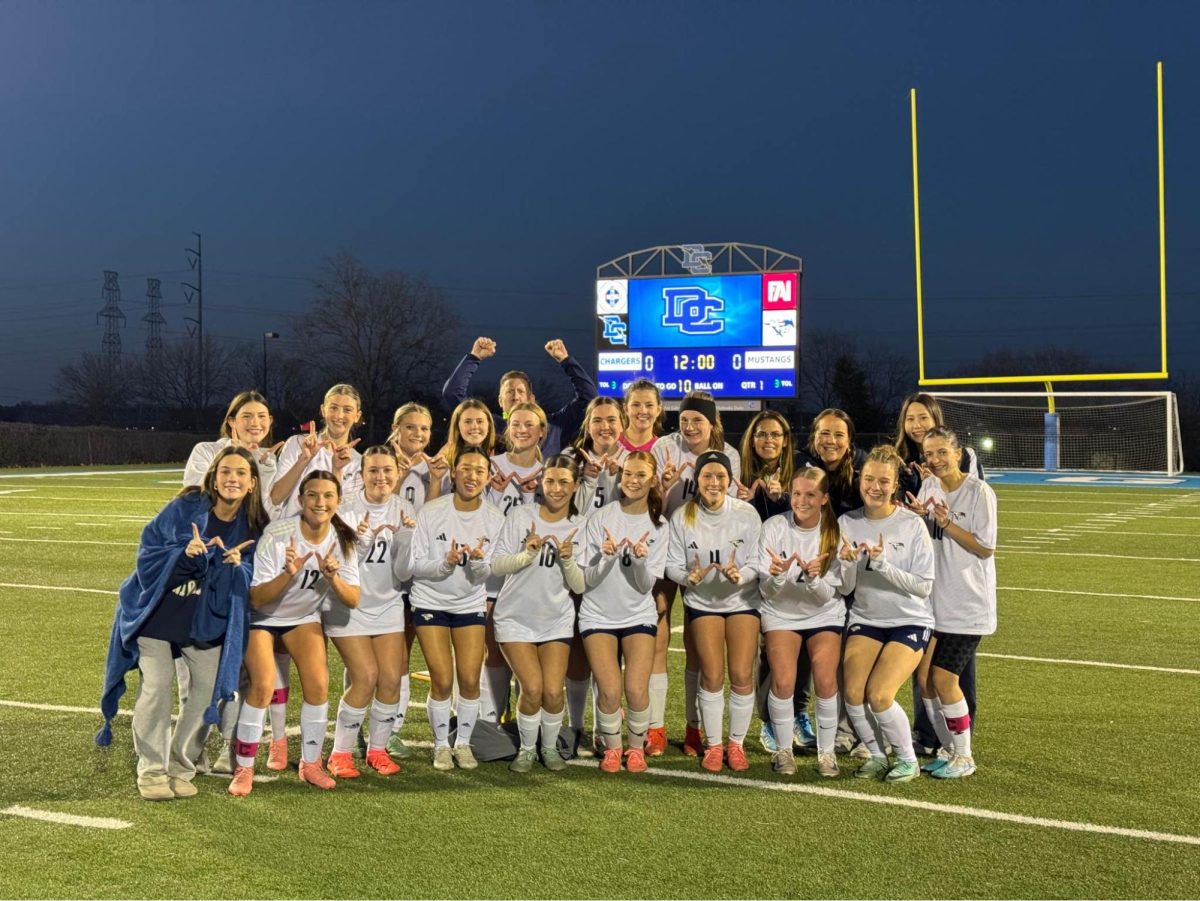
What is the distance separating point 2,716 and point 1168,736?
568 cm

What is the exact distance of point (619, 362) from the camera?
83.1ft

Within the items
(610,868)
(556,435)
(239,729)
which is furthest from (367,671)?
(556,435)

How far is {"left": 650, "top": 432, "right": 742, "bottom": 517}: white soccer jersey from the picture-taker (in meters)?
5.54

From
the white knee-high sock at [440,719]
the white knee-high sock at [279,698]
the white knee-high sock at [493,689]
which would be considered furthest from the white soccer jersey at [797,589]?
the white knee-high sock at [279,698]

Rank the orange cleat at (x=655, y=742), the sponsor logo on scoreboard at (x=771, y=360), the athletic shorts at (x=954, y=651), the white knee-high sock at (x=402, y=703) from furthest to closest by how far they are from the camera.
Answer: the sponsor logo on scoreboard at (x=771, y=360), the orange cleat at (x=655, y=742), the white knee-high sock at (x=402, y=703), the athletic shorts at (x=954, y=651)

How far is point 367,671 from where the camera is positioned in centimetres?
486

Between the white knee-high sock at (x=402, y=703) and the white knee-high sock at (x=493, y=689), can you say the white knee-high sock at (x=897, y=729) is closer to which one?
the white knee-high sock at (x=493, y=689)

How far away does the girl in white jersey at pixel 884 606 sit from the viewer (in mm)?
4824

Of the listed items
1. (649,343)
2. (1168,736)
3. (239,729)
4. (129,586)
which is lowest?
(1168,736)

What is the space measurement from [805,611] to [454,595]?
151 cm

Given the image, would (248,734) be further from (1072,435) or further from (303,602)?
(1072,435)

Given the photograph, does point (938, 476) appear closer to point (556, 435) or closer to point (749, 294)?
point (556, 435)

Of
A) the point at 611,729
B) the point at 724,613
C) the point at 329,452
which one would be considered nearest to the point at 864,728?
the point at 724,613

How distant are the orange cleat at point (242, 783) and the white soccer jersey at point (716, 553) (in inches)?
75.6
